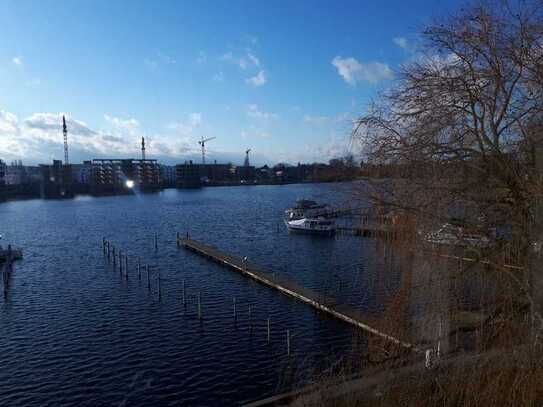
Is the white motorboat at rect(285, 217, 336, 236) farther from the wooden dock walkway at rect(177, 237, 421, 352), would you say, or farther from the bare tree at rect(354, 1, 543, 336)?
the bare tree at rect(354, 1, 543, 336)

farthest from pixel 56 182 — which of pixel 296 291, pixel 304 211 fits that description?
pixel 296 291

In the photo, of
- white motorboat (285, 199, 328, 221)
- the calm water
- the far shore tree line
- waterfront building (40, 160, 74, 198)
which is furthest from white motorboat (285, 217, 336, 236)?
waterfront building (40, 160, 74, 198)

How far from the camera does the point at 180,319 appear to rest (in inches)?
981

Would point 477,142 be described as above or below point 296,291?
above

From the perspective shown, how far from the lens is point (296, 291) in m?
27.9

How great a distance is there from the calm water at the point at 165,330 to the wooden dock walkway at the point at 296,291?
0.60 m

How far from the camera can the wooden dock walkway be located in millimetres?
21797

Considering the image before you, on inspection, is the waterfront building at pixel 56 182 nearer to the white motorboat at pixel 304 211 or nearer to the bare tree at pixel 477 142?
the white motorboat at pixel 304 211

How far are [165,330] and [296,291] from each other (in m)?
8.39

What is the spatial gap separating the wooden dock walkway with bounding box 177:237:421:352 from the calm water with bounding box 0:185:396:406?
602 millimetres

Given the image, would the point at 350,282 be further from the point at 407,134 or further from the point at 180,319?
the point at 407,134

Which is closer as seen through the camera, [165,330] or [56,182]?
[165,330]

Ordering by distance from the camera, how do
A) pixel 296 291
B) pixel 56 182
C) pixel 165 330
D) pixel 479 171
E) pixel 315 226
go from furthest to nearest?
pixel 56 182 < pixel 315 226 < pixel 296 291 < pixel 165 330 < pixel 479 171

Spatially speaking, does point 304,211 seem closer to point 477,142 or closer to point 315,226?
point 315,226
